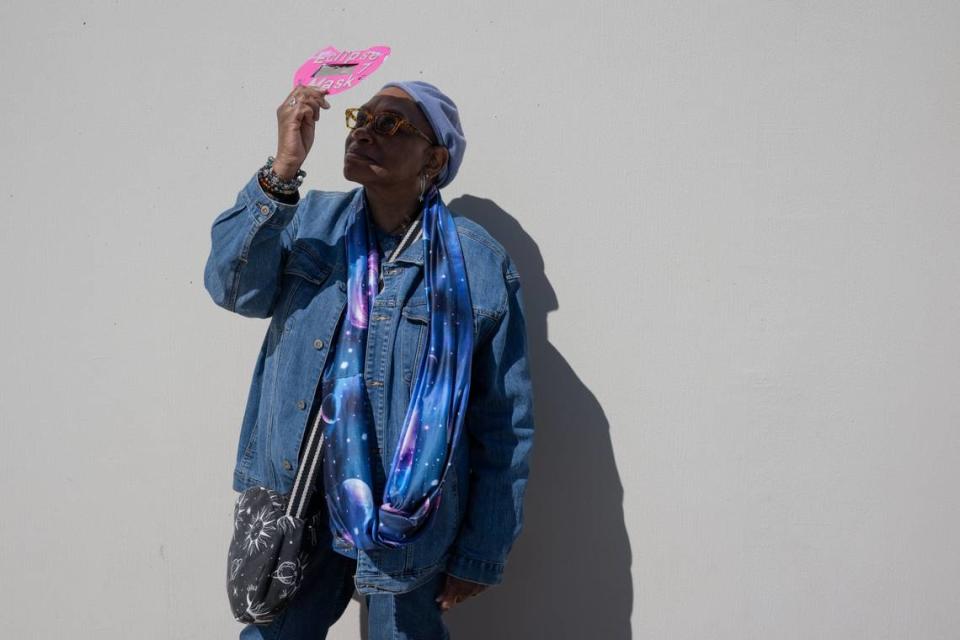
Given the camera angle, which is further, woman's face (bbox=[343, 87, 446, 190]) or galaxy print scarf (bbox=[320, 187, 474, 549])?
woman's face (bbox=[343, 87, 446, 190])

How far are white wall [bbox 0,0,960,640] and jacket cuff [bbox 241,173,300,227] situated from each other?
2.40ft

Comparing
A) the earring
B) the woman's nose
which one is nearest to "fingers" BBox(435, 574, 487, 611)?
the earring

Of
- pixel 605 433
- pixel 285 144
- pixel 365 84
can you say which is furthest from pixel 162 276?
pixel 605 433

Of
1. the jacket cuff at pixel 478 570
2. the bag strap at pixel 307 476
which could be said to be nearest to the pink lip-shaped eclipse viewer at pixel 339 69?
the bag strap at pixel 307 476

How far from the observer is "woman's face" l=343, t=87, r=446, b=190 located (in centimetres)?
210

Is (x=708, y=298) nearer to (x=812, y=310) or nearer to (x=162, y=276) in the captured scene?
(x=812, y=310)

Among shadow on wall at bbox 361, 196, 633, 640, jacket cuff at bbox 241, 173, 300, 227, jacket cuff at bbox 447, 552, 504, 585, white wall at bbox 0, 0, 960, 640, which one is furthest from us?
shadow on wall at bbox 361, 196, 633, 640

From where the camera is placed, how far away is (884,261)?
2.26m

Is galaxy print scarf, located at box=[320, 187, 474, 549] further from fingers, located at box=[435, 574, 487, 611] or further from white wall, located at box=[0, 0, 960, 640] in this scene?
white wall, located at box=[0, 0, 960, 640]

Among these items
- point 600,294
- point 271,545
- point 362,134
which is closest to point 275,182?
point 362,134

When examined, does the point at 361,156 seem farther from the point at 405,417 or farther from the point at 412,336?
the point at 405,417

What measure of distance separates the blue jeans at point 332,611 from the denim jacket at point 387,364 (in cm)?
10

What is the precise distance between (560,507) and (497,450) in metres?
0.50

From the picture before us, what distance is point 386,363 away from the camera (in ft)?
6.83
